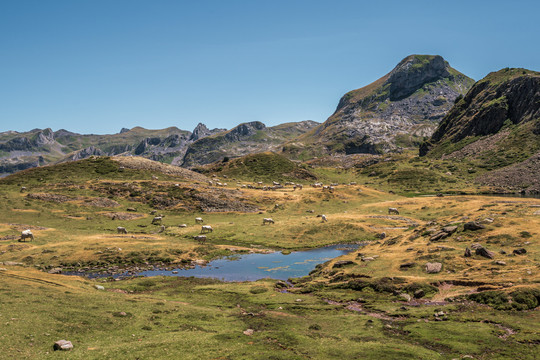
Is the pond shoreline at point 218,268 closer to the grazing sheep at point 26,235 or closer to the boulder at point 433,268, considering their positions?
the grazing sheep at point 26,235

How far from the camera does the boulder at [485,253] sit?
146ft

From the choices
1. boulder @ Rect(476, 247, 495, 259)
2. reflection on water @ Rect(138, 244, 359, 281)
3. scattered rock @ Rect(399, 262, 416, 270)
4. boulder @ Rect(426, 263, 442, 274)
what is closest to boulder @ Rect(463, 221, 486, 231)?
boulder @ Rect(476, 247, 495, 259)

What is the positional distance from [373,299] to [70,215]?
320 ft

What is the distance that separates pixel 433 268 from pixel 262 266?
31.2 meters

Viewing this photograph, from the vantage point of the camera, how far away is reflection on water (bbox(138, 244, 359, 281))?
58844mm

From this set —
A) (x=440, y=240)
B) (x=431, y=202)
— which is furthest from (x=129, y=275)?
(x=431, y=202)

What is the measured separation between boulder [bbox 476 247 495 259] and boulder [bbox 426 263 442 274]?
5877 mm

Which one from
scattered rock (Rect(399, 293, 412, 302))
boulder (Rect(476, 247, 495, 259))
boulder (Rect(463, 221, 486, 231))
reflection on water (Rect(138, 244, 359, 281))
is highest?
boulder (Rect(463, 221, 486, 231))

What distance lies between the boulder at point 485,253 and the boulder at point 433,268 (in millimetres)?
5877

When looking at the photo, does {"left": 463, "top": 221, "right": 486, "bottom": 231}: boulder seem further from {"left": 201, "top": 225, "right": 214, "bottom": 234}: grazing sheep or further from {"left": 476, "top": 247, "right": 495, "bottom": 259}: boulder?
{"left": 201, "top": 225, "right": 214, "bottom": 234}: grazing sheep

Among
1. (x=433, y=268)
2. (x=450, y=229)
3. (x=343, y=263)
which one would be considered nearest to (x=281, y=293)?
(x=343, y=263)

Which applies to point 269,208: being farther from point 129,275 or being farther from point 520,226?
point 520,226

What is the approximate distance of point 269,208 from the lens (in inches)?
4931

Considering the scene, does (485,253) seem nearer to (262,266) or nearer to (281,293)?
(281,293)
